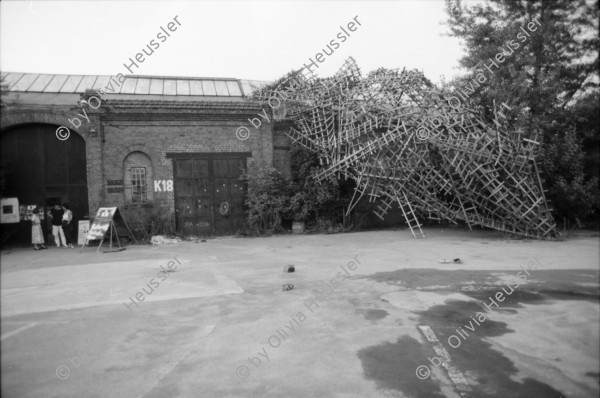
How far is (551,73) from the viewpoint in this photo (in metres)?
1.16

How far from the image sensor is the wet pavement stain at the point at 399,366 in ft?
10.5

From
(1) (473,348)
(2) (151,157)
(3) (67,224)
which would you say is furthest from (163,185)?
(1) (473,348)

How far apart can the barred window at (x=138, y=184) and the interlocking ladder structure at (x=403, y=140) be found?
6.47 metres

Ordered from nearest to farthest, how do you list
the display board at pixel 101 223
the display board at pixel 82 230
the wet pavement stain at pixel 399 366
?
1. the wet pavement stain at pixel 399 366
2. the display board at pixel 101 223
3. the display board at pixel 82 230

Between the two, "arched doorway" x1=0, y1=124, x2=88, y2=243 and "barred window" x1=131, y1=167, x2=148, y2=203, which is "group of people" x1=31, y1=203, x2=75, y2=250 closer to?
"arched doorway" x1=0, y1=124, x2=88, y2=243

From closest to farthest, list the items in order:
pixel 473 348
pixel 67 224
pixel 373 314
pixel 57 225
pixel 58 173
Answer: pixel 473 348
pixel 373 314
pixel 57 225
pixel 67 224
pixel 58 173

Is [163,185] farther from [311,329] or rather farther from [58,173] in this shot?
[311,329]

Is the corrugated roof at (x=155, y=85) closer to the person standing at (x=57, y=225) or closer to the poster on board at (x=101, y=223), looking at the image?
the person standing at (x=57, y=225)

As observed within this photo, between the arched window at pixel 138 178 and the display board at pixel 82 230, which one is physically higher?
the arched window at pixel 138 178

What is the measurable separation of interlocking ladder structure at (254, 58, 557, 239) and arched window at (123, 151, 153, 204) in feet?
20.3

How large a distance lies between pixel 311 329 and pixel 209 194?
12.2m

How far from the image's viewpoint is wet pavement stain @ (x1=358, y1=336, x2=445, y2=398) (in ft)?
10.5

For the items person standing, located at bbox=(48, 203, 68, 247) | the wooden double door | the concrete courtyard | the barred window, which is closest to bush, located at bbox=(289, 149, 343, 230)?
the wooden double door

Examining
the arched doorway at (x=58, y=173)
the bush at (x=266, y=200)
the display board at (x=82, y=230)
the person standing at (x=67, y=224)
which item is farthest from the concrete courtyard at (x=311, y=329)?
the arched doorway at (x=58, y=173)
